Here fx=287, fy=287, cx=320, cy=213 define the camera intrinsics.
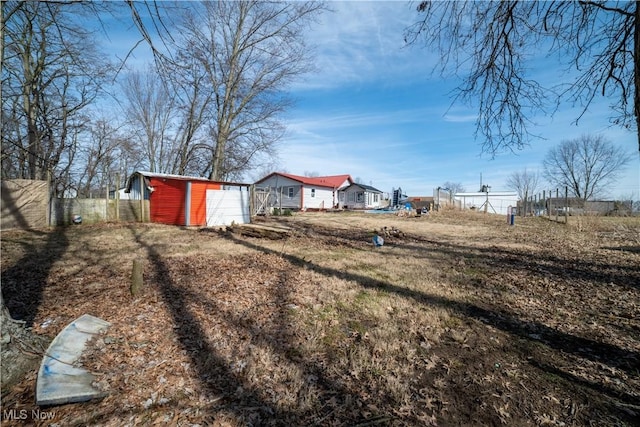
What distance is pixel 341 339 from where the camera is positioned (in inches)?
144

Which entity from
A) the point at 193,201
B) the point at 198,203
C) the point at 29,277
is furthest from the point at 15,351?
the point at 198,203

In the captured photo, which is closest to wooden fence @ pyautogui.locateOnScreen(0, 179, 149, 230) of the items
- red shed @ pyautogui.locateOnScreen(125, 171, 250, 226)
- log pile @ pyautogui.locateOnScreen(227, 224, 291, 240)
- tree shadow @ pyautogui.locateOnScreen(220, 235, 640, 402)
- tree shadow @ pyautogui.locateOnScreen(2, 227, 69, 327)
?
red shed @ pyautogui.locateOnScreen(125, 171, 250, 226)

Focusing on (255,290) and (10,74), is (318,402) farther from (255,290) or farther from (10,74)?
(10,74)

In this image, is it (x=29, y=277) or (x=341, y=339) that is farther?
(x=29, y=277)

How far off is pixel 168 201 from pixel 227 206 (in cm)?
312

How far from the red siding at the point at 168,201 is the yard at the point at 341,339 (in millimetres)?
7448

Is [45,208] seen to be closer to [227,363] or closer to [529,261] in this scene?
[227,363]

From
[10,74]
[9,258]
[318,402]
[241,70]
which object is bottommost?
[318,402]

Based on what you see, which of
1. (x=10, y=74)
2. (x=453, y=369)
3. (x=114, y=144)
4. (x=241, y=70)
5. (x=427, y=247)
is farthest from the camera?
(x=114, y=144)

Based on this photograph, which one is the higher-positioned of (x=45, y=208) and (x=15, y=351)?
(x=45, y=208)

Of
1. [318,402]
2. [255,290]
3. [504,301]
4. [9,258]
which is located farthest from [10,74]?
[504,301]

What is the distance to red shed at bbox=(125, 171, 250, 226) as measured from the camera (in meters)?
14.8

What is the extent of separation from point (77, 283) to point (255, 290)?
10.9 ft

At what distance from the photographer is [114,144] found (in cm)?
2216
